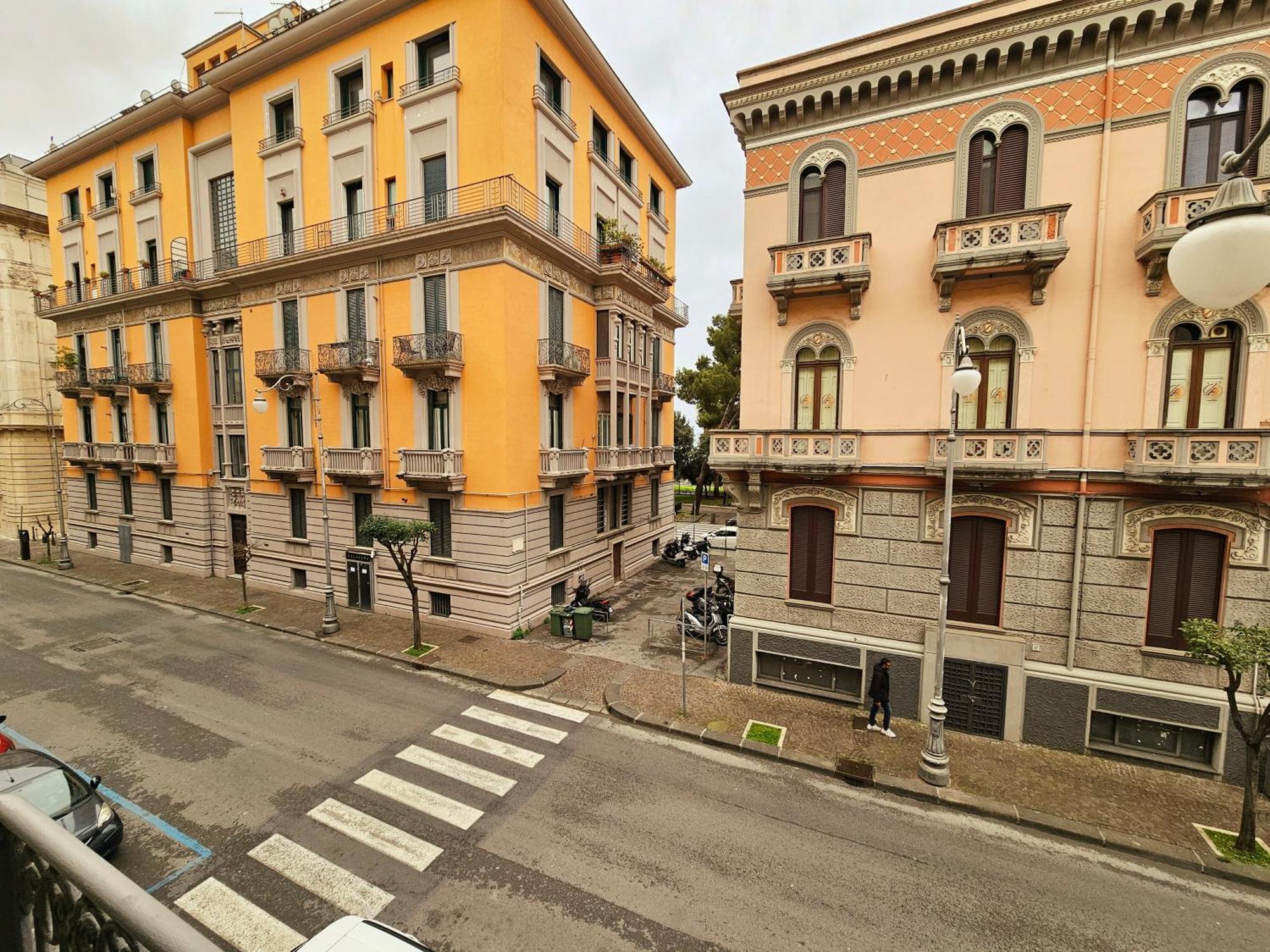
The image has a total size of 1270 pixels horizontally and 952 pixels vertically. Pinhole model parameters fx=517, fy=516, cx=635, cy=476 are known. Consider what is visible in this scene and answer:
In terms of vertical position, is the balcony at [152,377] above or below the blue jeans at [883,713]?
above

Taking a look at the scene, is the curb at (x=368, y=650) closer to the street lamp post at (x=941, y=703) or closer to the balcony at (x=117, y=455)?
the balcony at (x=117, y=455)

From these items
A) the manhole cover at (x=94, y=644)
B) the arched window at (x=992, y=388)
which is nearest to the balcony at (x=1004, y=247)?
the arched window at (x=992, y=388)

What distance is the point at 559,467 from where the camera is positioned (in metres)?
19.0

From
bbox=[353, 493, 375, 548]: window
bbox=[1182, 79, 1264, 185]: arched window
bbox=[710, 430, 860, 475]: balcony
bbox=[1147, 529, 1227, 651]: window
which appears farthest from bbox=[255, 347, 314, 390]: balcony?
bbox=[1147, 529, 1227, 651]: window

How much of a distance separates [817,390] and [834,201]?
15.6ft

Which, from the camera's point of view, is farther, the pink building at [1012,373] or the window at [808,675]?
the window at [808,675]

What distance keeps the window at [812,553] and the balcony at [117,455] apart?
31.4 metres

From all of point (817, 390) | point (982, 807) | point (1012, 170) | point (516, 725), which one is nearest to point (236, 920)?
point (516, 725)

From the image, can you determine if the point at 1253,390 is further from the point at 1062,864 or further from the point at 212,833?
the point at 212,833

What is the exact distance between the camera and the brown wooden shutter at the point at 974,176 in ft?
39.0

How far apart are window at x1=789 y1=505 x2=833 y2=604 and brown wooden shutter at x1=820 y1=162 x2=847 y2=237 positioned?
7.04 meters

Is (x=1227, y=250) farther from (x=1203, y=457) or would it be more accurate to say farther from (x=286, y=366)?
(x=286, y=366)

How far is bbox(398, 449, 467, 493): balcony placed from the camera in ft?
55.6

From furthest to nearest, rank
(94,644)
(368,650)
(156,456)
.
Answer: (156,456)
(94,644)
(368,650)
